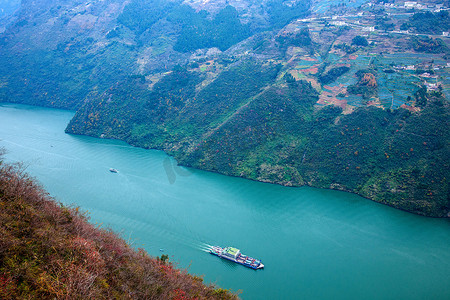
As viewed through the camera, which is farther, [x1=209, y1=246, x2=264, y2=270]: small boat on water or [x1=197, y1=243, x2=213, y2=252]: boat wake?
[x1=197, y1=243, x2=213, y2=252]: boat wake

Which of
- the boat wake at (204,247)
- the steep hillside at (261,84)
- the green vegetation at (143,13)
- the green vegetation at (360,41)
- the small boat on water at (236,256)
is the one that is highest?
the green vegetation at (143,13)

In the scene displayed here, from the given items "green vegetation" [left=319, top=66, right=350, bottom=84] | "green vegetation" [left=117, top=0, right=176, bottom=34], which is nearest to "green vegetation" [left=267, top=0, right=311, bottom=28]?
"green vegetation" [left=117, top=0, right=176, bottom=34]

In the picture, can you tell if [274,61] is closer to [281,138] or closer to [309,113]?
[309,113]

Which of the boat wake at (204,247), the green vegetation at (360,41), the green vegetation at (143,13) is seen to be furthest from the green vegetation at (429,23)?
the green vegetation at (143,13)

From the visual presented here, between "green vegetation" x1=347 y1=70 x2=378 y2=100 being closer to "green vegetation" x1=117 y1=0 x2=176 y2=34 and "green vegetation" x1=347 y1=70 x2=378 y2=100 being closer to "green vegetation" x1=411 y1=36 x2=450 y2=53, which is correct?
"green vegetation" x1=411 y1=36 x2=450 y2=53

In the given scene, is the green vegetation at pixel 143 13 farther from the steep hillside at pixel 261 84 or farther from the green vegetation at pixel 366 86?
the green vegetation at pixel 366 86

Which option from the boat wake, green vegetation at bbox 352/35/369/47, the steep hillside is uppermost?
green vegetation at bbox 352/35/369/47
